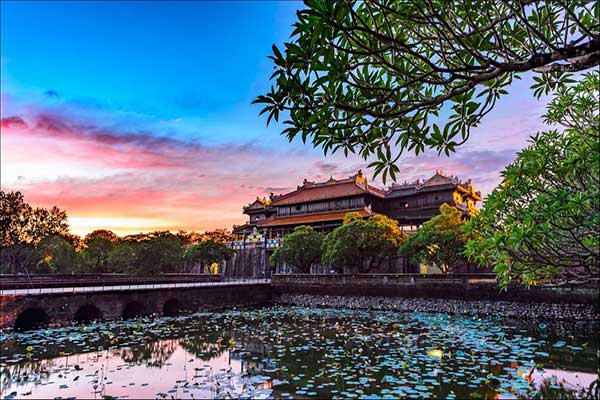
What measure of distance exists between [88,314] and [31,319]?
2221 millimetres

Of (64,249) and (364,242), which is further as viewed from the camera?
(64,249)

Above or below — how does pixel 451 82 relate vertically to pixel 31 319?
above

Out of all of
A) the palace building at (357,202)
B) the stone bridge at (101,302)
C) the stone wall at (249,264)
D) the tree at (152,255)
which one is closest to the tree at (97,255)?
the tree at (152,255)

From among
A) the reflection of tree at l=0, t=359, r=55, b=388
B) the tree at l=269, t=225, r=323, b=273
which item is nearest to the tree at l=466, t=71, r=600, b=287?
the reflection of tree at l=0, t=359, r=55, b=388

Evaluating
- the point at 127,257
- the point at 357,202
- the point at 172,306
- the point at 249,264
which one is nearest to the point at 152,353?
the point at 172,306

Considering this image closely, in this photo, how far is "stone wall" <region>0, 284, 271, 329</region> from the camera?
48.1 feet

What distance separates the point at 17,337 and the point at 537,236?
15.4m

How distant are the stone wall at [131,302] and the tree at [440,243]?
1052 cm

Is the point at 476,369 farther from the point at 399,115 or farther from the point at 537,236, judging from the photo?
the point at 399,115

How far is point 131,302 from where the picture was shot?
60.3 feet

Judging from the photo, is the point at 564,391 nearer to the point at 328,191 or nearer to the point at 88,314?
the point at 88,314

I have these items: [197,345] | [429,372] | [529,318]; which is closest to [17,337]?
[197,345]

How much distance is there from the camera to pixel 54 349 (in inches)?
422

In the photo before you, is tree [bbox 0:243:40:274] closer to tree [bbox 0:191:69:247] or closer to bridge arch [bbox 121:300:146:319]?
tree [bbox 0:191:69:247]
